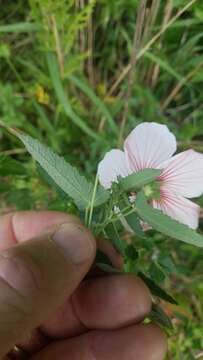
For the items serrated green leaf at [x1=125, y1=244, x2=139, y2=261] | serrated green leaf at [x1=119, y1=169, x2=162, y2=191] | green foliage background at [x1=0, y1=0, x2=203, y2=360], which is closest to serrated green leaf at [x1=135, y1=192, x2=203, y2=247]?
serrated green leaf at [x1=119, y1=169, x2=162, y2=191]

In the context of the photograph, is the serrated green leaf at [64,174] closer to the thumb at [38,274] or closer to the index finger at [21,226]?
the thumb at [38,274]

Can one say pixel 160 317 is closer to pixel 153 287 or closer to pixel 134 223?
pixel 153 287

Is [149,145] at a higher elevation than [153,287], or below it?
higher

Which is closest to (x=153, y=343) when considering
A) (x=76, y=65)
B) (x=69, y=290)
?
(x=69, y=290)

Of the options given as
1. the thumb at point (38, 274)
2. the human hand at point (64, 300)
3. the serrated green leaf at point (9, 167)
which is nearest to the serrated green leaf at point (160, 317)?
the human hand at point (64, 300)

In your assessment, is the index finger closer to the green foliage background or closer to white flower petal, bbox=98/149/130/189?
the green foliage background

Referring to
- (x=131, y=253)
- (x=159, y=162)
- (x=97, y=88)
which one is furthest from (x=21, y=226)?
(x=97, y=88)
